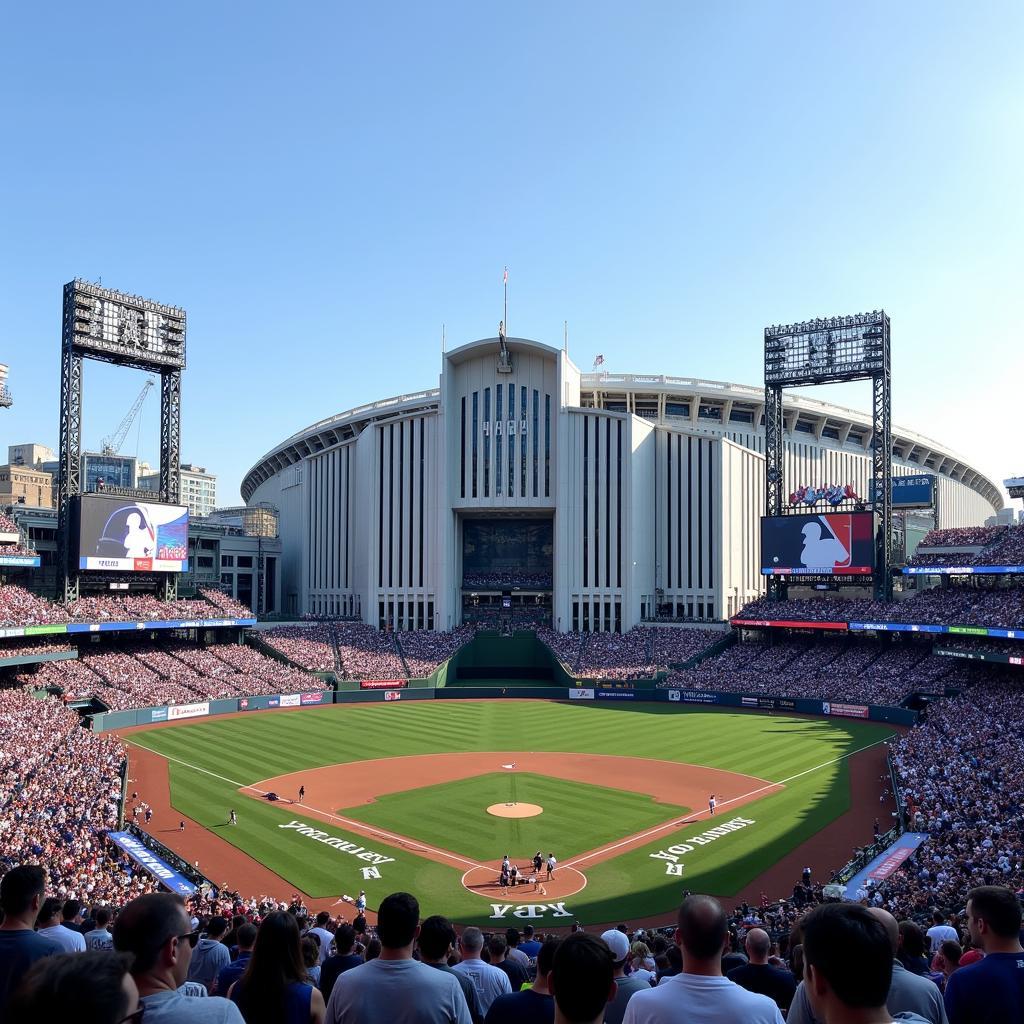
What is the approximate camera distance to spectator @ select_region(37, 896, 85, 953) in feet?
23.4

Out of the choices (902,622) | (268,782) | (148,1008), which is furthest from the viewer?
(902,622)

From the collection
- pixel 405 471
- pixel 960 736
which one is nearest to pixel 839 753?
pixel 960 736

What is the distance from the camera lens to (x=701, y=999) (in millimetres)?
4598

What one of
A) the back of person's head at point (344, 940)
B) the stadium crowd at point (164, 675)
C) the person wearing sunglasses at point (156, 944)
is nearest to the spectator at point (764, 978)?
the person wearing sunglasses at point (156, 944)

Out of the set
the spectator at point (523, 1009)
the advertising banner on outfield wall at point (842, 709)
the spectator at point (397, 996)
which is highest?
the spectator at point (397, 996)

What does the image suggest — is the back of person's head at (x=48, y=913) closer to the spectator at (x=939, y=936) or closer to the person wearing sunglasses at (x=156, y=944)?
the person wearing sunglasses at (x=156, y=944)

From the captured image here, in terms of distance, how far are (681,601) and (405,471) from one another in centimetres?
3375

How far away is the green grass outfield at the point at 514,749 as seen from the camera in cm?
2869

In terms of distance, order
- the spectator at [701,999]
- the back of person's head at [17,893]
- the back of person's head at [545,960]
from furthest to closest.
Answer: the back of person's head at [17,893], the back of person's head at [545,960], the spectator at [701,999]

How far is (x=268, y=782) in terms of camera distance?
141 feet

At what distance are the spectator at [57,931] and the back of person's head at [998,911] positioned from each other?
5.87 metres

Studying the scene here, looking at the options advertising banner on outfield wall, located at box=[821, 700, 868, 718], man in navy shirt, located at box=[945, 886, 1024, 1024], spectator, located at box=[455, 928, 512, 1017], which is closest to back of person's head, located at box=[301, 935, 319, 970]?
spectator, located at box=[455, 928, 512, 1017]

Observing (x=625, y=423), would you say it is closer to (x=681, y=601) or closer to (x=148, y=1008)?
(x=681, y=601)

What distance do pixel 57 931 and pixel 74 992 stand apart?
5.52m
